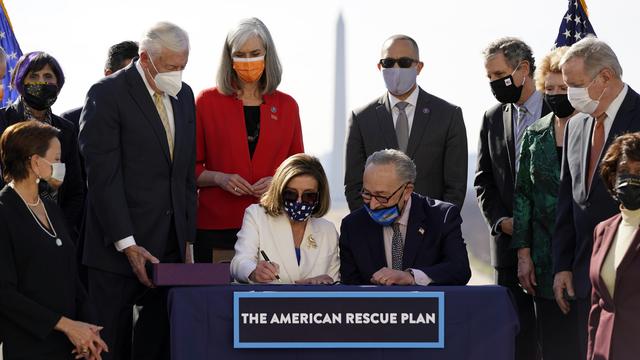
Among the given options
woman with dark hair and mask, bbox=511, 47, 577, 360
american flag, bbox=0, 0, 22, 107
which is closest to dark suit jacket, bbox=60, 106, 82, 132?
american flag, bbox=0, 0, 22, 107

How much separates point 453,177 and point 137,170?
6.95 feet

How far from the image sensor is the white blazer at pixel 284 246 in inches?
235

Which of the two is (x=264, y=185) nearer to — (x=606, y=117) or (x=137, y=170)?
(x=137, y=170)

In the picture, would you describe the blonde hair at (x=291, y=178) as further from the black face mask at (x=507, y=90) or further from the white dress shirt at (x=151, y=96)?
the black face mask at (x=507, y=90)

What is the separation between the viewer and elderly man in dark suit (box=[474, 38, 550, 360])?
709 cm

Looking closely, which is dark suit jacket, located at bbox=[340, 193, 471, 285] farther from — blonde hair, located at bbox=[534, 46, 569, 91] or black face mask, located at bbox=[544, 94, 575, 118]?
blonde hair, located at bbox=[534, 46, 569, 91]

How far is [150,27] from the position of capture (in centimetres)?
601

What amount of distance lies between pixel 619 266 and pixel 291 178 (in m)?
1.68

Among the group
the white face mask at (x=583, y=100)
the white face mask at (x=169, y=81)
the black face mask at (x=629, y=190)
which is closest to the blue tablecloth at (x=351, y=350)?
the black face mask at (x=629, y=190)

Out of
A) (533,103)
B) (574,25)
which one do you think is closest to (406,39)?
(533,103)

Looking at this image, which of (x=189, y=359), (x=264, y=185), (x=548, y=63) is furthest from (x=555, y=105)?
(x=189, y=359)

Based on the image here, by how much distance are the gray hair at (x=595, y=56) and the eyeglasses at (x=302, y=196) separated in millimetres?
1469

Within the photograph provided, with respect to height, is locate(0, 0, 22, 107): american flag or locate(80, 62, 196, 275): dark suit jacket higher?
locate(0, 0, 22, 107): american flag

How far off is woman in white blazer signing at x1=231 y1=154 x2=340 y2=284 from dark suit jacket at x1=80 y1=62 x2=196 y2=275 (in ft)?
1.34
